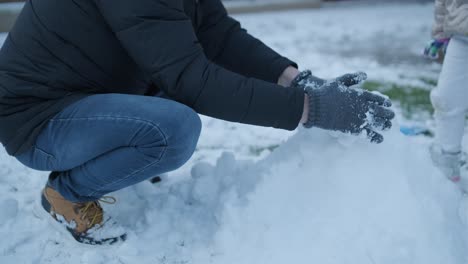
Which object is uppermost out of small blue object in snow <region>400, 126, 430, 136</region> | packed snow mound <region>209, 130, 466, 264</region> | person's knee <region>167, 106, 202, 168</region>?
person's knee <region>167, 106, 202, 168</region>

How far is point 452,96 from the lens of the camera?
1723mm

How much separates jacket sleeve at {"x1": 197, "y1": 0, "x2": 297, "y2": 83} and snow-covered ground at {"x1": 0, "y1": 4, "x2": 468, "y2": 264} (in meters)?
0.27

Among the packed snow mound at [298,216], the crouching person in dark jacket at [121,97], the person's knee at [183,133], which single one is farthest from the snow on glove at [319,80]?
the person's knee at [183,133]

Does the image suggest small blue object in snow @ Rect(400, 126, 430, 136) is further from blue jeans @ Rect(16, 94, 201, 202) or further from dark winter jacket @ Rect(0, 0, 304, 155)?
blue jeans @ Rect(16, 94, 201, 202)

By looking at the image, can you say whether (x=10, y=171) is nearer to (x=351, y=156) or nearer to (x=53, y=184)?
(x=53, y=184)

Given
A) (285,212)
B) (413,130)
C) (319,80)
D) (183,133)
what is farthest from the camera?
(413,130)

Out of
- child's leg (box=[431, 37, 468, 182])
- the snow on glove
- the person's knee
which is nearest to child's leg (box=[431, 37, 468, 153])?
child's leg (box=[431, 37, 468, 182])

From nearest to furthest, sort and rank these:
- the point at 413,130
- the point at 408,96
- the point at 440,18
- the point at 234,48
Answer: the point at 234,48
the point at 440,18
the point at 413,130
the point at 408,96

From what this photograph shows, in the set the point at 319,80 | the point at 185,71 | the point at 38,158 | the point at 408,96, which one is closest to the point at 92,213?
the point at 38,158

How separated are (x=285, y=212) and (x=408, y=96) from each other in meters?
1.66

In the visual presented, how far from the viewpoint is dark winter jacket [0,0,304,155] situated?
1152 millimetres

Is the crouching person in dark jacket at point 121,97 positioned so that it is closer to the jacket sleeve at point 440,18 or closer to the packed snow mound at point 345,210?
the packed snow mound at point 345,210

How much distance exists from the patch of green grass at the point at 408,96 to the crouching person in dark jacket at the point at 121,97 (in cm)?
129

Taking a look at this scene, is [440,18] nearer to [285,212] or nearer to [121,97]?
[285,212]
